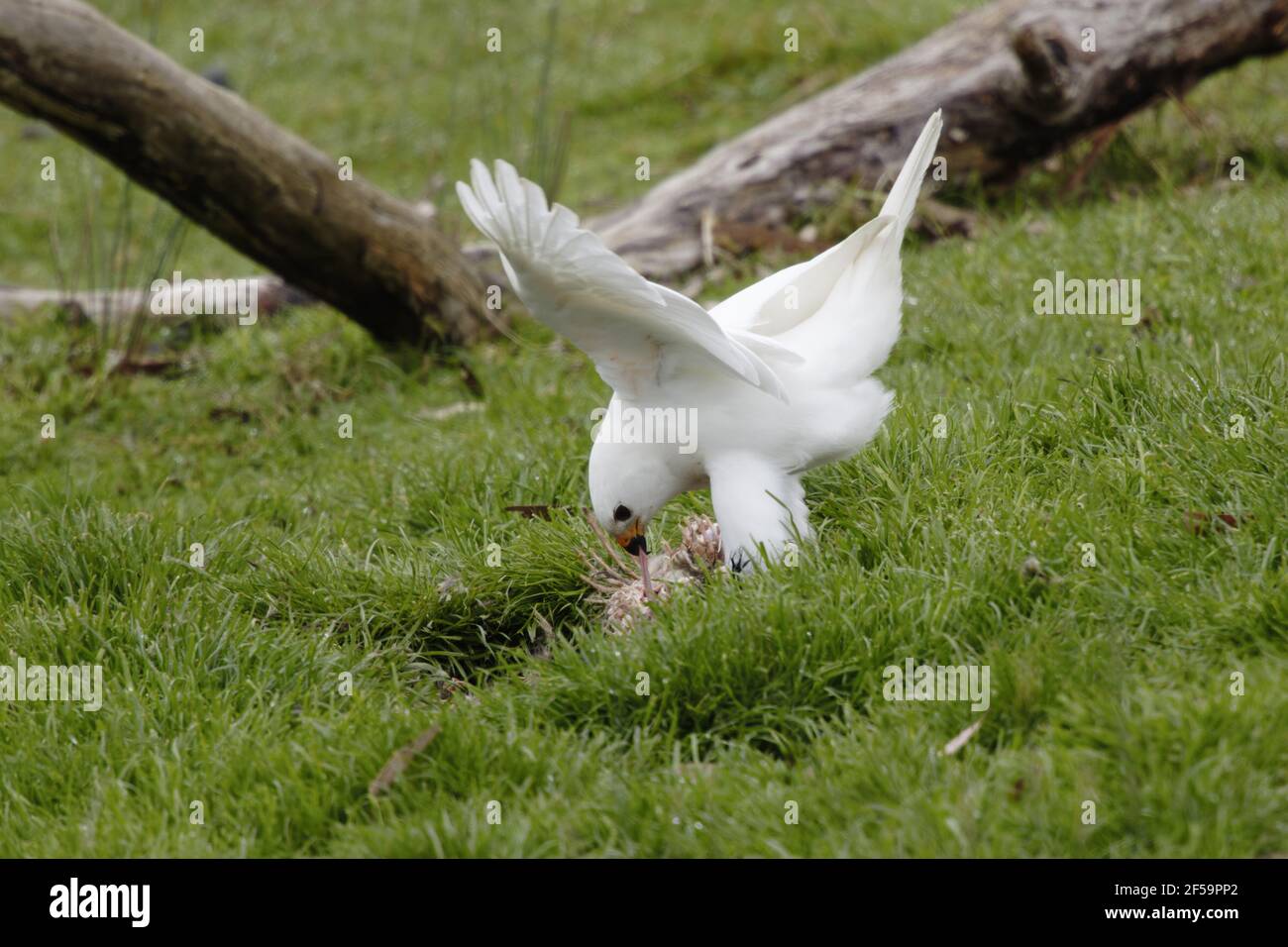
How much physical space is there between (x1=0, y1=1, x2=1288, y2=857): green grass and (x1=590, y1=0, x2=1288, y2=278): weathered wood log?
0.82 meters

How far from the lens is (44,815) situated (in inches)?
116

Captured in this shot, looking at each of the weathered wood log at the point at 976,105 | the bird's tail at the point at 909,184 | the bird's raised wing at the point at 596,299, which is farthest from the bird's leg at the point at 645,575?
the weathered wood log at the point at 976,105

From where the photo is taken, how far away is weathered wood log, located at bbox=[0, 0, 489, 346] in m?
5.18

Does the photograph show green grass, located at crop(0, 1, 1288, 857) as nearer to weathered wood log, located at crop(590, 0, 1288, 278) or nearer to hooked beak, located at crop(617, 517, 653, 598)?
hooked beak, located at crop(617, 517, 653, 598)

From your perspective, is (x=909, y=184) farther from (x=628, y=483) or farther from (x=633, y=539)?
(x=633, y=539)

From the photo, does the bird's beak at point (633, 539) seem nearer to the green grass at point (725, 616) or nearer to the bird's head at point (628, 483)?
the bird's head at point (628, 483)

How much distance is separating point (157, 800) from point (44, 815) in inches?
11.4

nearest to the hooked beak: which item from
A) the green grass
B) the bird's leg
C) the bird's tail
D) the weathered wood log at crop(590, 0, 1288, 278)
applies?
the bird's leg

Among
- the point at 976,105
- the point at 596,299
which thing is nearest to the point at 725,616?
the point at 596,299

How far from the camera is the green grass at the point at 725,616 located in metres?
2.58

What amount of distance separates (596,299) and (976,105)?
13.8 feet

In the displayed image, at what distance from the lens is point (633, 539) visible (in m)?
3.55

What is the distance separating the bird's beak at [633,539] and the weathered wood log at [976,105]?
334 centimetres

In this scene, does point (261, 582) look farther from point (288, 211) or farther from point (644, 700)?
point (288, 211)
